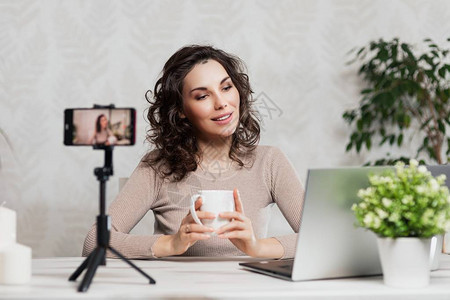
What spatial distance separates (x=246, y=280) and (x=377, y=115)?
6.84 feet

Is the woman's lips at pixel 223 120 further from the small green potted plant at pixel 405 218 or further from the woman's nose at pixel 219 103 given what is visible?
the small green potted plant at pixel 405 218

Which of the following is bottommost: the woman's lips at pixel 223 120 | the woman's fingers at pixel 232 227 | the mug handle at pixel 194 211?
the woman's fingers at pixel 232 227

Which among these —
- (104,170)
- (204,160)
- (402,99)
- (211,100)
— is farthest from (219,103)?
(402,99)

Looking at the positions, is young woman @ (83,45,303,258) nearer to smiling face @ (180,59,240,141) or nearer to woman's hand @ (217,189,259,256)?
smiling face @ (180,59,240,141)

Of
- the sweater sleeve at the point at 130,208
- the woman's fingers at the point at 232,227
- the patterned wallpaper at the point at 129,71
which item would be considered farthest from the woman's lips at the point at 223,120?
the patterned wallpaper at the point at 129,71

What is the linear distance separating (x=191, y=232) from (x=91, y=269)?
0.89 feet

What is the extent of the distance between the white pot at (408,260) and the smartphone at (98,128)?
0.49 meters

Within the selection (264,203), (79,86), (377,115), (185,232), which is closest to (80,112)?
(185,232)

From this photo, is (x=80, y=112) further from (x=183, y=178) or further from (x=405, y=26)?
(x=405, y=26)

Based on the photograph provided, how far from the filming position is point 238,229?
4.41 feet

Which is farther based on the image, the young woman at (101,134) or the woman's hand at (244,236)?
the woman's hand at (244,236)

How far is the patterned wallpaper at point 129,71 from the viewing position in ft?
9.77

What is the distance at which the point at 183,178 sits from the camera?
1923mm

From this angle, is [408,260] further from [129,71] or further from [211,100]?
[129,71]
